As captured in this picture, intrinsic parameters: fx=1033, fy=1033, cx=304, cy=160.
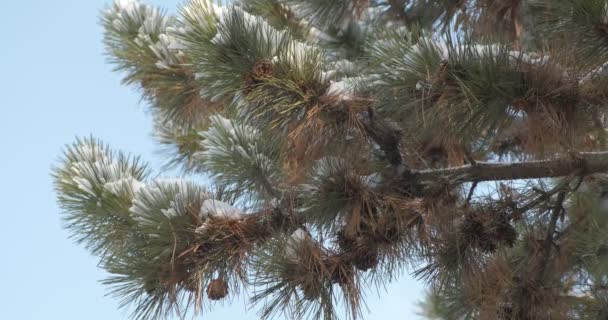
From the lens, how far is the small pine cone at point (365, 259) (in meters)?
2.77

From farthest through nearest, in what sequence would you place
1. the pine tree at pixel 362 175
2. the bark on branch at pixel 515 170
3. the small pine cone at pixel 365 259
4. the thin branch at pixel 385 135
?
1. the bark on branch at pixel 515 170
2. the small pine cone at pixel 365 259
3. the thin branch at pixel 385 135
4. the pine tree at pixel 362 175

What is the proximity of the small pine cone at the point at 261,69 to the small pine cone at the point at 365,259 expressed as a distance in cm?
56

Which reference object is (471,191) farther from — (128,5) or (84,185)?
(128,5)

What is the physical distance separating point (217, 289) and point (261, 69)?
0.63 m

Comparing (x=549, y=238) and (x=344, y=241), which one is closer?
(x=344, y=241)

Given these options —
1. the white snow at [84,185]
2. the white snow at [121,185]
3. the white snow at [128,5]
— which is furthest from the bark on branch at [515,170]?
the white snow at [128,5]

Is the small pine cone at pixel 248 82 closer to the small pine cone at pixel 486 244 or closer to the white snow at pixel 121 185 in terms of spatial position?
the white snow at pixel 121 185

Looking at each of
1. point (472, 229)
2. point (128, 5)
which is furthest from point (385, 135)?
point (128, 5)

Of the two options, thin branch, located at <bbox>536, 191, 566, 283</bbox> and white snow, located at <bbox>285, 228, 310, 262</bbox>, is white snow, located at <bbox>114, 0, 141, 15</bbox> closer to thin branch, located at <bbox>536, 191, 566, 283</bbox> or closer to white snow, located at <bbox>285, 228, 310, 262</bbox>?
white snow, located at <bbox>285, 228, 310, 262</bbox>

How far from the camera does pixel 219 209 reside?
2.79 m

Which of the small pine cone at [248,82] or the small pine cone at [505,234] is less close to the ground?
the small pine cone at [248,82]

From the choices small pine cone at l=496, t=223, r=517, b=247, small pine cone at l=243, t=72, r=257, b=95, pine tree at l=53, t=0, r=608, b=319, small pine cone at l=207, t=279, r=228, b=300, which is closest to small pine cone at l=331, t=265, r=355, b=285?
pine tree at l=53, t=0, r=608, b=319

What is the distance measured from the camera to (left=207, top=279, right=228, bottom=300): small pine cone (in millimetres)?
2750

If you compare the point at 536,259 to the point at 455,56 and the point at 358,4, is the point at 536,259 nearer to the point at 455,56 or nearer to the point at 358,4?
the point at 455,56
